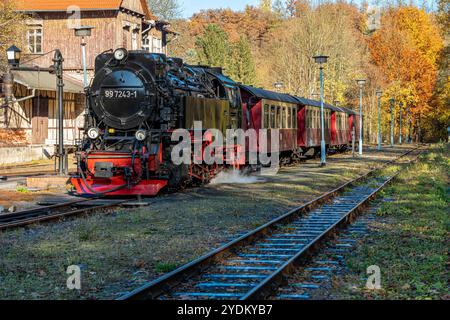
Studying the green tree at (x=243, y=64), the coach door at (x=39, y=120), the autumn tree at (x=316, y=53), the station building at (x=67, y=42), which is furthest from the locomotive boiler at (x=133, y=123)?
the green tree at (x=243, y=64)

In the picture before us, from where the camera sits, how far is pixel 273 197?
51.9 feet

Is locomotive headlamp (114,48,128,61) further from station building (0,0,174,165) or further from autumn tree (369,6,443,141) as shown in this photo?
autumn tree (369,6,443,141)

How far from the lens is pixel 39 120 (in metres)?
33.2

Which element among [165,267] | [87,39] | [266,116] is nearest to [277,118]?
[266,116]

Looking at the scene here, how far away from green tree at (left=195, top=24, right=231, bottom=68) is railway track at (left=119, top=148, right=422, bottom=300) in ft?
161

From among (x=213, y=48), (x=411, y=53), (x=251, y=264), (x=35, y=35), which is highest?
(x=213, y=48)

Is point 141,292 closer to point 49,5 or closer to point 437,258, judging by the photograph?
point 437,258

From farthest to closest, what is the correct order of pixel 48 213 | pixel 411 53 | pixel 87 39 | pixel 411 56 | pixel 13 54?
pixel 411 56 < pixel 411 53 < pixel 87 39 < pixel 13 54 < pixel 48 213

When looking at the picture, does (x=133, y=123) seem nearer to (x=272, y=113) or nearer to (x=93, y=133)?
(x=93, y=133)

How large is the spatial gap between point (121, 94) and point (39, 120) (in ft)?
62.0

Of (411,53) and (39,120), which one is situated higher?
(411,53)

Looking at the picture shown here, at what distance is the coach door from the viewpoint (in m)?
32.8

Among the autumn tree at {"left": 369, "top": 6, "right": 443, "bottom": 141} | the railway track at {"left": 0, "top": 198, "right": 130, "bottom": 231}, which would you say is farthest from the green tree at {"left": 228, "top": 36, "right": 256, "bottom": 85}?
the railway track at {"left": 0, "top": 198, "right": 130, "bottom": 231}
